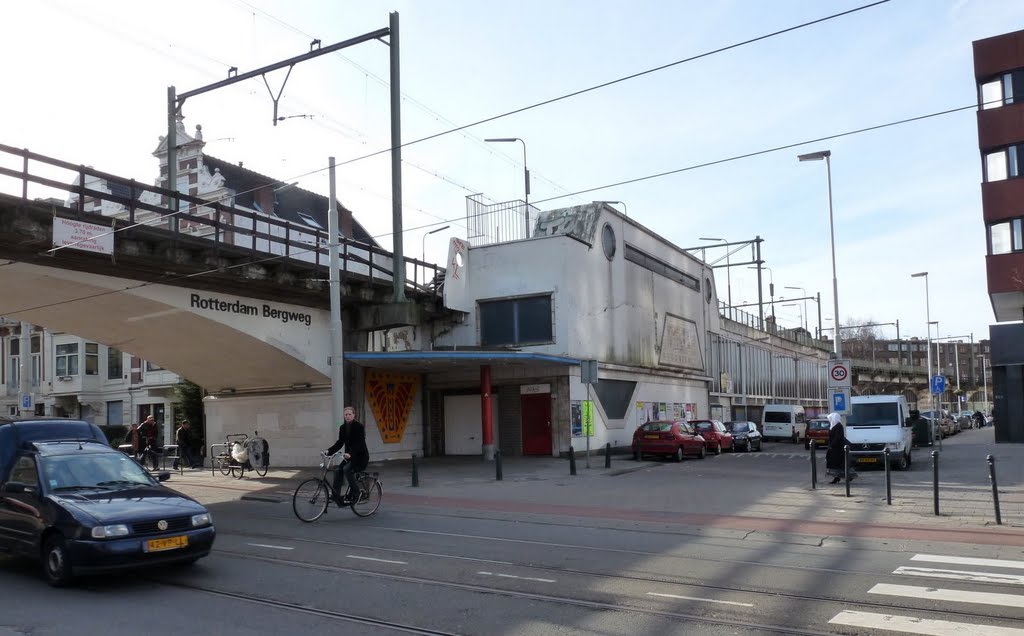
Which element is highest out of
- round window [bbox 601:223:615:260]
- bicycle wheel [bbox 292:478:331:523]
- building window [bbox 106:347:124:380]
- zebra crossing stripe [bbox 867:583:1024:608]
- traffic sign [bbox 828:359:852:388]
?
round window [bbox 601:223:615:260]

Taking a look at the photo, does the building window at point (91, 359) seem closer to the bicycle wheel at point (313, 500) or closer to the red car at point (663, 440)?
the red car at point (663, 440)

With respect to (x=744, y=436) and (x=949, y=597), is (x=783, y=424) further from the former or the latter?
(x=949, y=597)

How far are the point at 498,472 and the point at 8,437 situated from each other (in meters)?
12.5

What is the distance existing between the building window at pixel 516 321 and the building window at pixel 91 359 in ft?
85.3

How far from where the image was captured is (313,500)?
45.1 ft

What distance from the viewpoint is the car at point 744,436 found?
36.0 m

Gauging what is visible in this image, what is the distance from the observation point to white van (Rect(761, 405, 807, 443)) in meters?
44.2

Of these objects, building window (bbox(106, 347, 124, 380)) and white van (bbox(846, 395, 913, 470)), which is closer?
white van (bbox(846, 395, 913, 470))

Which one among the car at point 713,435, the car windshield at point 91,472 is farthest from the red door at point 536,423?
the car windshield at point 91,472

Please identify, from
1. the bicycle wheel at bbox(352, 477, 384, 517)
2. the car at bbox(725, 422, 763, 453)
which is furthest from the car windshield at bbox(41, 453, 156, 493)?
the car at bbox(725, 422, 763, 453)

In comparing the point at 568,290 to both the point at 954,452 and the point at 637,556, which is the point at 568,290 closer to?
the point at 954,452

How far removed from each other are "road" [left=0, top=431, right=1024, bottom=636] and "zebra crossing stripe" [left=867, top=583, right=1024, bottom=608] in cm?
3

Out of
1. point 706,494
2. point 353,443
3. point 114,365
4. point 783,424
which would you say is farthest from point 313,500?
point 114,365

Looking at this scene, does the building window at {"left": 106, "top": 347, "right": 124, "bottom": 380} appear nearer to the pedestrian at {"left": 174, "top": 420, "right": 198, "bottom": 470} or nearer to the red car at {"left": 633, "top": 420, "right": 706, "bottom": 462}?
the pedestrian at {"left": 174, "top": 420, "right": 198, "bottom": 470}
